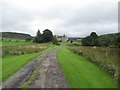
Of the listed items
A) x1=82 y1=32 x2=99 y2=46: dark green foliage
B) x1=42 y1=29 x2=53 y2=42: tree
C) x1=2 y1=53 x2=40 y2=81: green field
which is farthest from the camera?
x1=42 y1=29 x2=53 y2=42: tree

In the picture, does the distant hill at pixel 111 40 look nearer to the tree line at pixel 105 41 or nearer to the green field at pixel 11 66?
the tree line at pixel 105 41

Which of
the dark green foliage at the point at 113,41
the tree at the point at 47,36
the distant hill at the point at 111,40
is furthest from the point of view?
the tree at the point at 47,36

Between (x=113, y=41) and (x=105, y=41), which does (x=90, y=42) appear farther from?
(x=113, y=41)

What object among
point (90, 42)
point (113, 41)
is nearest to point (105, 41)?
point (113, 41)

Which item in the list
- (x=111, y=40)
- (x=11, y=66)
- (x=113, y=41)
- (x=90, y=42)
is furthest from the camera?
(x=90, y=42)

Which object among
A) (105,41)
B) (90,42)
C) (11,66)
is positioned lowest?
(11,66)

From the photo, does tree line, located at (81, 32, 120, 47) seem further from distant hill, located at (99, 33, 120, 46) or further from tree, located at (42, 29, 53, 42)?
tree, located at (42, 29, 53, 42)

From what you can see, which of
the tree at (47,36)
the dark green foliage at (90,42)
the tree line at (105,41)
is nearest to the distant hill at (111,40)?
the tree line at (105,41)

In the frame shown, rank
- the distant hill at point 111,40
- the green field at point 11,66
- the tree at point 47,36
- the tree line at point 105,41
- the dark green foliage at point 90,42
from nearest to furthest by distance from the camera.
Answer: the green field at point 11,66 < the distant hill at point 111,40 < the tree line at point 105,41 < the dark green foliage at point 90,42 < the tree at point 47,36

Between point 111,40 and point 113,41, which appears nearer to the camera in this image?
point 113,41

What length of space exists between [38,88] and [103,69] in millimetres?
8096

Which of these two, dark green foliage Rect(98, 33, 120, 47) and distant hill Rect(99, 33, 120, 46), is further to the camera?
distant hill Rect(99, 33, 120, 46)

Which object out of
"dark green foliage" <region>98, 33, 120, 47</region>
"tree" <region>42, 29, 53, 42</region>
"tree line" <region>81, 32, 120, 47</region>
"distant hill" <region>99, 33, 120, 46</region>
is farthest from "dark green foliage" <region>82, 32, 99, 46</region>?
"tree" <region>42, 29, 53, 42</region>

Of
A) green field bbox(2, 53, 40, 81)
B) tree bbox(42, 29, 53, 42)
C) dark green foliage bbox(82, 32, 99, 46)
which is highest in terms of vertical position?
tree bbox(42, 29, 53, 42)
